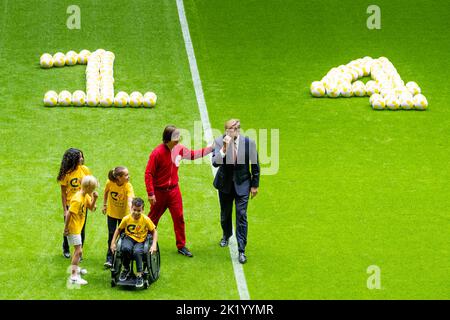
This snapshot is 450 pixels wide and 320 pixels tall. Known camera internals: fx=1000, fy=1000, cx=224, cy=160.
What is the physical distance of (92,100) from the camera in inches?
872

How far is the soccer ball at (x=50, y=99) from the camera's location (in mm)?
22062

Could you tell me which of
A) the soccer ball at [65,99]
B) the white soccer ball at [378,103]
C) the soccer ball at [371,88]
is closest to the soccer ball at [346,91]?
the soccer ball at [371,88]

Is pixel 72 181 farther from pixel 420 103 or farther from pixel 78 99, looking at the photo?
pixel 420 103

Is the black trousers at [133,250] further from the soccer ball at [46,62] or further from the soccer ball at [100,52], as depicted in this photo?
the soccer ball at [100,52]

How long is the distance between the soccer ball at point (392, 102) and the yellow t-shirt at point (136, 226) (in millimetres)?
9391

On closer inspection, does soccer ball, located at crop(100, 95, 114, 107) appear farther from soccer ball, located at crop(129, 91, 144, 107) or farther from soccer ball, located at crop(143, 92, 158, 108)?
soccer ball, located at crop(143, 92, 158, 108)

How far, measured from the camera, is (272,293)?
48.2 ft

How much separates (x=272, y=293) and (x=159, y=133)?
7133 millimetres

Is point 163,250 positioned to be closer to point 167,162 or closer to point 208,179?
point 167,162

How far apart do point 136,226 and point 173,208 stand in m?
1.26

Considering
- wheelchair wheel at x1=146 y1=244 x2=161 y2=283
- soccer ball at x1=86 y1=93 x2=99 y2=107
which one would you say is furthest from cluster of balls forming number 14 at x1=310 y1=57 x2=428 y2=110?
wheelchair wheel at x1=146 y1=244 x2=161 y2=283

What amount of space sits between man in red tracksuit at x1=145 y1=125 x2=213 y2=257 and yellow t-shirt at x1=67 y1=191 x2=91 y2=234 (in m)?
1.07

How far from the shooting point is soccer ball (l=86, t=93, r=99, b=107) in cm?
2214

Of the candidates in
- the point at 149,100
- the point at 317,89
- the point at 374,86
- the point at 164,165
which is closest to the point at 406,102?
the point at 374,86
